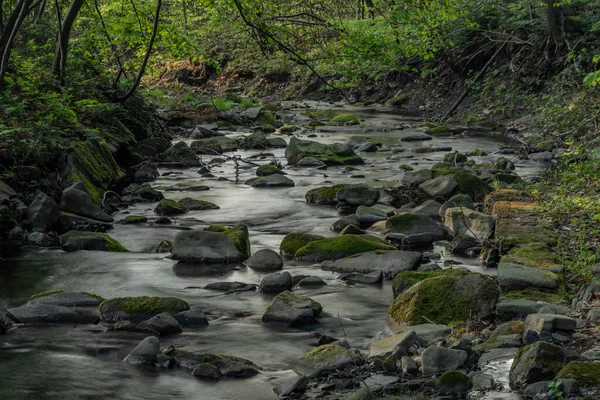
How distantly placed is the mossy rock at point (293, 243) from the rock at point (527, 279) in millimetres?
3047

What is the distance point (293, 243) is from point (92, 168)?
508 centimetres

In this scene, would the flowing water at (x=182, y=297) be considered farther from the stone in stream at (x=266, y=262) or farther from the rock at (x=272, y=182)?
the rock at (x=272, y=182)

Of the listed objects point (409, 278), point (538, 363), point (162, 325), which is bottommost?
point (162, 325)

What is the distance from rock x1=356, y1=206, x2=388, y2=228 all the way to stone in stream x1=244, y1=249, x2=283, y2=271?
2467 millimetres

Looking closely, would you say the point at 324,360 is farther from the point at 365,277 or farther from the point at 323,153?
the point at 323,153

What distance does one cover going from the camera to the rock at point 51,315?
6734 mm

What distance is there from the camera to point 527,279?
682 centimetres

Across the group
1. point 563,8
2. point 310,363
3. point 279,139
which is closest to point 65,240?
point 310,363

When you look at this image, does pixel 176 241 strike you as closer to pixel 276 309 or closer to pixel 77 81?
pixel 276 309

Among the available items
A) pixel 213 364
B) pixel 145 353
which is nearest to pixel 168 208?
pixel 145 353

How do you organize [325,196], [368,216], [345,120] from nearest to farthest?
1. [368,216]
2. [325,196]
3. [345,120]

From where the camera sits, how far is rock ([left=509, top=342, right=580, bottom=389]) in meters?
4.57

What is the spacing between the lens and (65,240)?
32.6ft

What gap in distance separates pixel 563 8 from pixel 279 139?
25.5 feet
